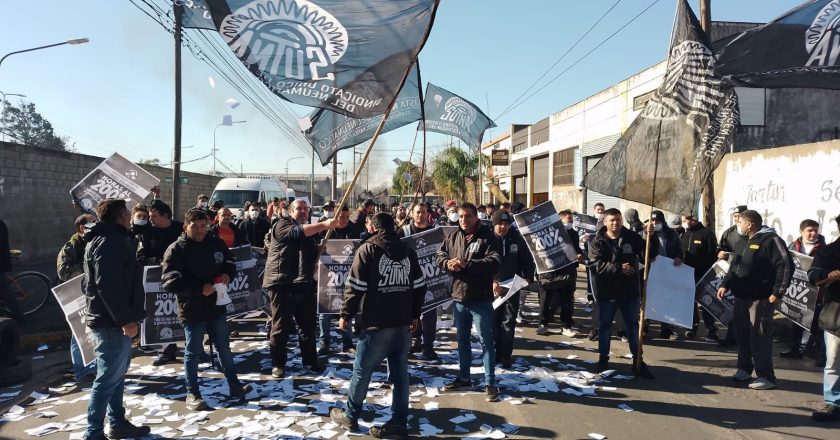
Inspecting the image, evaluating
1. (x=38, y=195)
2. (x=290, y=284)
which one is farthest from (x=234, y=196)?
(x=290, y=284)

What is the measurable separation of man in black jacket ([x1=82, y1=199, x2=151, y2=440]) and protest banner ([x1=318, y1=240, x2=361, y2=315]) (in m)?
2.79

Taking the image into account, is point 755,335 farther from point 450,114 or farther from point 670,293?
point 450,114

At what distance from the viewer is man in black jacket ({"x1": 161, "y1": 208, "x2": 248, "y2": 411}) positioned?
5.15m

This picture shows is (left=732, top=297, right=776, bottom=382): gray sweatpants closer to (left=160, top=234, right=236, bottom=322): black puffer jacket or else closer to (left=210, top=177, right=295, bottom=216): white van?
(left=160, top=234, right=236, bottom=322): black puffer jacket

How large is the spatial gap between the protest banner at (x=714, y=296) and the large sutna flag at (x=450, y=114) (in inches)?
338

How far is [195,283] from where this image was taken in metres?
5.19

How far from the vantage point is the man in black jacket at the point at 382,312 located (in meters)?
4.55

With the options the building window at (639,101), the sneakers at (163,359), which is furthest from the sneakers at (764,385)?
the building window at (639,101)

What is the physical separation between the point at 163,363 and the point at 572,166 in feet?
68.3

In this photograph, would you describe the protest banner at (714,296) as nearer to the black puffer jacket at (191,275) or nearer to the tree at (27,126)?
the black puffer jacket at (191,275)

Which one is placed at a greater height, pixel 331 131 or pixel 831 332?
pixel 331 131

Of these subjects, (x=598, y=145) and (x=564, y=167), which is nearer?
(x=598, y=145)

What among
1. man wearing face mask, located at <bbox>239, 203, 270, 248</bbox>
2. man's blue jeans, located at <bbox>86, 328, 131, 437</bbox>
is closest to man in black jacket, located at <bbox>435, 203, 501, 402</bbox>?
man's blue jeans, located at <bbox>86, 328, 131, 437</bbox>

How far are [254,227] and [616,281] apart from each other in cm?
688
